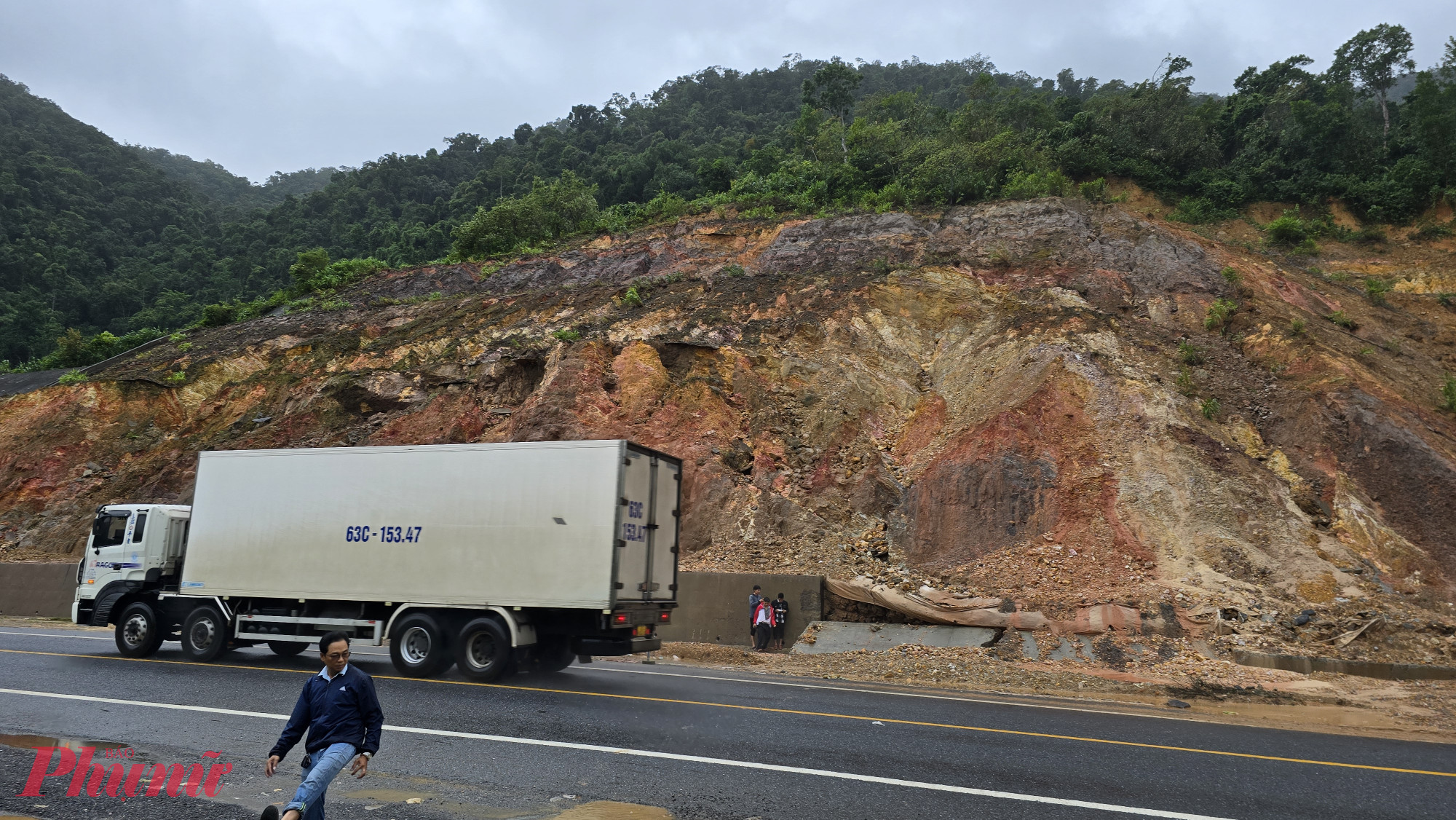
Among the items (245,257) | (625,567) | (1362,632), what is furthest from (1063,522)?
(245,257)

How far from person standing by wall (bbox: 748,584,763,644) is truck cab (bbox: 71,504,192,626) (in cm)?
1050

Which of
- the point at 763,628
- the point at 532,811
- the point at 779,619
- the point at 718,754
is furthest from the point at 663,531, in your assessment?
the point at 532,811

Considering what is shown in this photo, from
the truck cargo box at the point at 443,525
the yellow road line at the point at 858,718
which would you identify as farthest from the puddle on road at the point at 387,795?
the truck cargo box at the point at 443,525

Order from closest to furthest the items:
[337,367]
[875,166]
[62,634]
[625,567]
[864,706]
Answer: [864,706]
[625,567]
[62,634]
[337,367]
[875,166]

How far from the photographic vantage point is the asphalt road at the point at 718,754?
5.86 metres

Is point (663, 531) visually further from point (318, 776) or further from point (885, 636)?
point (318, 776)

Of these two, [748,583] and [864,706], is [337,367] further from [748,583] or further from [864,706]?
[864,706]

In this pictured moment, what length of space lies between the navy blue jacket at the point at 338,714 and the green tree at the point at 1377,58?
5463cm

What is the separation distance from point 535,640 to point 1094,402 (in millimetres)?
15047

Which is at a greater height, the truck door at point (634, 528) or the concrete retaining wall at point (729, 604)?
the truck door at point (634, 528)

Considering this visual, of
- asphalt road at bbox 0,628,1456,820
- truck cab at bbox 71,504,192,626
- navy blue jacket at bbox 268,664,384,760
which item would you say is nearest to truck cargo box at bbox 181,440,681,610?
truck cab at bbox 71,504,192,626

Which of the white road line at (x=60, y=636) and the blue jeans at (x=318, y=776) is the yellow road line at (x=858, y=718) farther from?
the blue jeans at (x=318, y=776)

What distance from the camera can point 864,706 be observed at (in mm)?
10102

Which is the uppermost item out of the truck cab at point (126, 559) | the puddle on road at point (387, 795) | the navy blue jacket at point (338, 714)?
the truck cab at point (126, 559)
